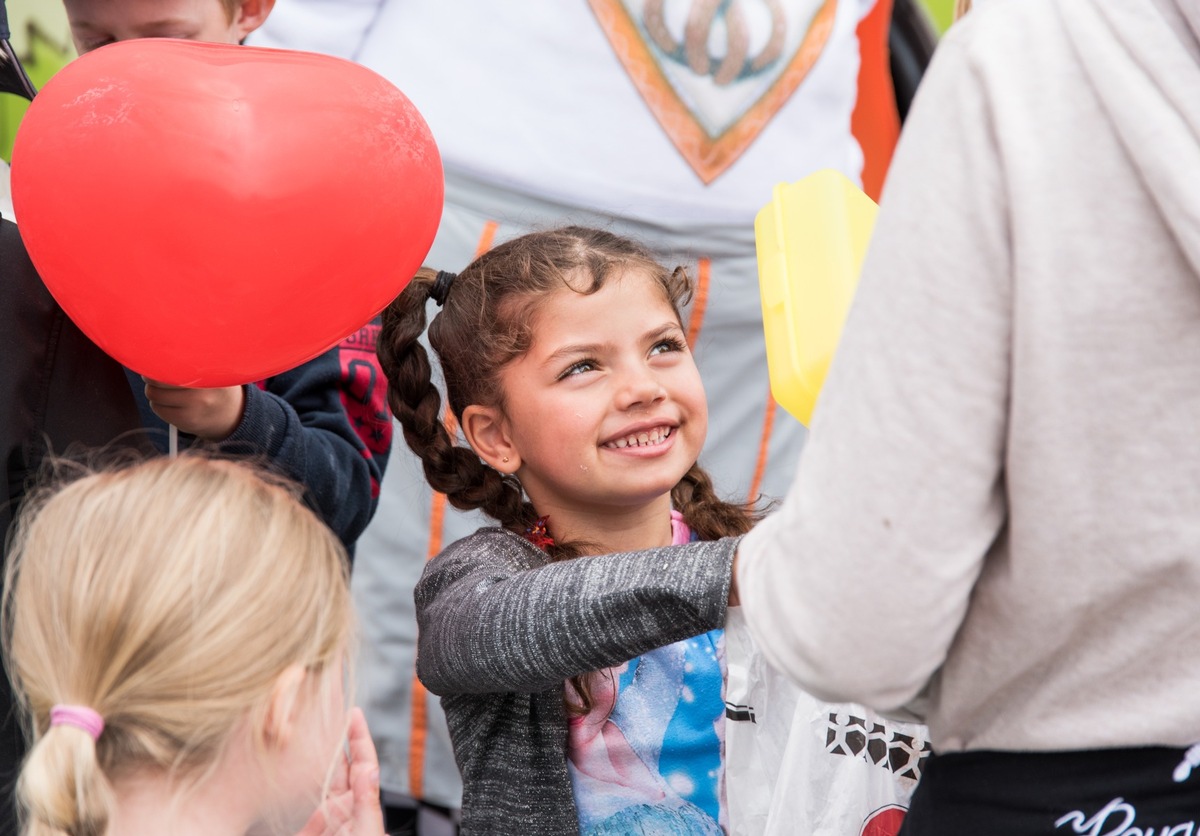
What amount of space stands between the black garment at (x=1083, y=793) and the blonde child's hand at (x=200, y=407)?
0.77 metres

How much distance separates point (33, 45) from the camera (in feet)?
6.39

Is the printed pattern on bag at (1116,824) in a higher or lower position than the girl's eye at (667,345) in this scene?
higher

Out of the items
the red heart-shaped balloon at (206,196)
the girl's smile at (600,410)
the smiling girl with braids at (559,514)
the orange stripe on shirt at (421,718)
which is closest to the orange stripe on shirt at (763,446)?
the orange stripe on shirt at (421,718)

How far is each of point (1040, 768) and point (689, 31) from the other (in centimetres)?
149

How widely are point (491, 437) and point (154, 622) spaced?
0.58m

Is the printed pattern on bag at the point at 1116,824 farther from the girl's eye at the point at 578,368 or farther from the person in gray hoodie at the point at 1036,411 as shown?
the girl's eye at the point at 578,368

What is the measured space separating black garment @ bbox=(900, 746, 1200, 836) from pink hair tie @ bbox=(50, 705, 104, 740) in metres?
0.53

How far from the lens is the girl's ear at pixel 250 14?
1353 millimetres

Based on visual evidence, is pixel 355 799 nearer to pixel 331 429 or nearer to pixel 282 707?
pixel 282 707

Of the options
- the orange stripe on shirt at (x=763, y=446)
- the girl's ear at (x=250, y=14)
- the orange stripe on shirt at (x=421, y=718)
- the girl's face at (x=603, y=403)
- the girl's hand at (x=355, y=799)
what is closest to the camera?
the girl's hand at (x=355, y=799)

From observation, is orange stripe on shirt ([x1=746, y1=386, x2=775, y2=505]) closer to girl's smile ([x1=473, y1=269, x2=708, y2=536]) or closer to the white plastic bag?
girl's smile ([x1=473, y1=269, x2=708, y2=536])

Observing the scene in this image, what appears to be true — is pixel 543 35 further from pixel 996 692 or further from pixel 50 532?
pixel 996 692

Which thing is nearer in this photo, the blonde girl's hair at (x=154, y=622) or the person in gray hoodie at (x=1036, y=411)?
the person in gray hoodie at (x=1036, y=411)

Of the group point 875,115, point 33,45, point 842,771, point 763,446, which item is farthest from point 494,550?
point 875,115
